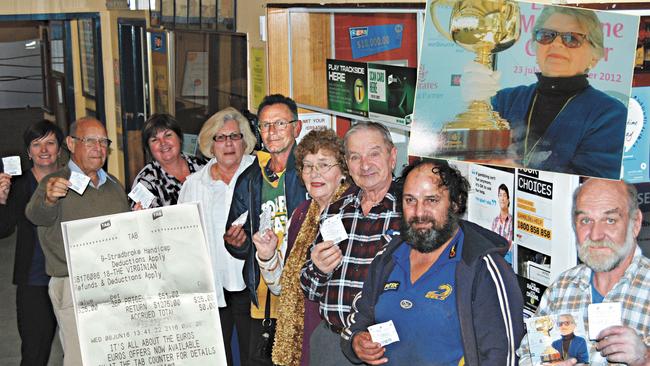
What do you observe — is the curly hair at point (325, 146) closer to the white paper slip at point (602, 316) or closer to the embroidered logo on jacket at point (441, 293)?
the embroidered logo on jacket at point (441, 293)

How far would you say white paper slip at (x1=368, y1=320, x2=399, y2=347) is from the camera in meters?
3.48

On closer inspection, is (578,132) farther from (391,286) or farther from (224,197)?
(224,197)

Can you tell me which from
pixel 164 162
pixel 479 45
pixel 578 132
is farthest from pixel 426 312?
pixel 164 162

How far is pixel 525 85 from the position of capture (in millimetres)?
3562

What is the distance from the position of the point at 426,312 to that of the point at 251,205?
1775mm

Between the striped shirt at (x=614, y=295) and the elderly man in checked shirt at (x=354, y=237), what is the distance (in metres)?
0.84

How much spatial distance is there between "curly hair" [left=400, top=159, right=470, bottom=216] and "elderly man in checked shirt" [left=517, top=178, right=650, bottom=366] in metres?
0.50

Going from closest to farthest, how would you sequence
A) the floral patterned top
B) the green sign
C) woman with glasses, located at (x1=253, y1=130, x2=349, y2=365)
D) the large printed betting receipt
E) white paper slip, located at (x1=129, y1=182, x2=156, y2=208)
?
1. the large printed betting receipt
2. woman with glasses, located at (x1=253, y1=130, x2=349, y2=365)
3. white paper slip, located at (x1=129, y1=182, x2=156, y2=208)
4. the green sign
5. the floral patterned top

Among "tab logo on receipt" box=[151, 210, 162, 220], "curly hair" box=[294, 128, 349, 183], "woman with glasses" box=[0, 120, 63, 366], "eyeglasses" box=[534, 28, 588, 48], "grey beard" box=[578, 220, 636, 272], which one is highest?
"eyeglasses" box=[534, 28, 588, 48]

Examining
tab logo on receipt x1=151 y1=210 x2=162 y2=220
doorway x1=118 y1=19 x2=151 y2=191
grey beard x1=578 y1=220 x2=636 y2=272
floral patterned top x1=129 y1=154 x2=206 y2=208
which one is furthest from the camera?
doorway x1=118 y1=19 x2=151 y2=191

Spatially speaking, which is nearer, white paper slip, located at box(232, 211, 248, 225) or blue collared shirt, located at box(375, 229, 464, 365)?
blue collared shirt, located at box(375, 229, 464, 365)

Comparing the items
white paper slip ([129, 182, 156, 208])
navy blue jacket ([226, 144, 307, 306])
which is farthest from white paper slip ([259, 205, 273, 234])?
white paper slip ([129, 182, 156, 208])

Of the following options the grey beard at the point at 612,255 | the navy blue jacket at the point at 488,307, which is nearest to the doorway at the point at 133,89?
the navy blue jacket at the point at 488,307

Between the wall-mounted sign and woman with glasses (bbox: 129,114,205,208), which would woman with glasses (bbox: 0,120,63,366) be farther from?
the wall-mounted sign
